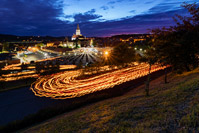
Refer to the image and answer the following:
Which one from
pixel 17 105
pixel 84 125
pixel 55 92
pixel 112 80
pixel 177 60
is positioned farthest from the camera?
pixel 112 80

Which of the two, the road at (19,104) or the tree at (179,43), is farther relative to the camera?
the road at (19,104)

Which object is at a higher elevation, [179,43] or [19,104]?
[179,43]

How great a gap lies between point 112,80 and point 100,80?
5.87 ft

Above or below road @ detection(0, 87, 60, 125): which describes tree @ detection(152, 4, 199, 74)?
above

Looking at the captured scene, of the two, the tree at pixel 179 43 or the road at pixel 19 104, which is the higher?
the tree at pixel 179 43

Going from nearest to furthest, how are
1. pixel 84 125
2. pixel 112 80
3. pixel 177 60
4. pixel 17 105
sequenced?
1. pixel 84 125
2. pixel 177 60
3. pixel 17 105
4. pixel 112 80

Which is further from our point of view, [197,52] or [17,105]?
[17,105]

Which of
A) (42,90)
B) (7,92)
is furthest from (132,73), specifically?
(7,92)

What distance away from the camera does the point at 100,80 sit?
1919 centimetres

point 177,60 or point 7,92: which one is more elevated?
point 177,60

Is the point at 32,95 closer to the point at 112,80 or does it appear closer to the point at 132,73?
the point at 112,80

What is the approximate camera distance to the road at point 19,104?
12.2 meters

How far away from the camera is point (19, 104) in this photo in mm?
14359

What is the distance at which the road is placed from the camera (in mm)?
12209
